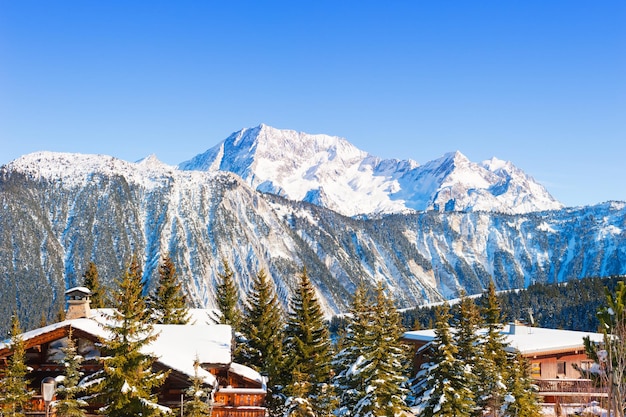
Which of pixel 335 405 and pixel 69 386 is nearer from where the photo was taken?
pixel 69 386

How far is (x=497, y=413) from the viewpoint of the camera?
31812 mm

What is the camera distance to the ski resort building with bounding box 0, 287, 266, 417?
28.7 metres

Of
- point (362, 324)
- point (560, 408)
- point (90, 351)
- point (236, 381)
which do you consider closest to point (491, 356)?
point (560, 408)

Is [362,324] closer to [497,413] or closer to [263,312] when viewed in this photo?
[497,413]

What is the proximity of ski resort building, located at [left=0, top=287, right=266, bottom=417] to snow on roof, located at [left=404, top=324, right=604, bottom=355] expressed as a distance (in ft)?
65.6

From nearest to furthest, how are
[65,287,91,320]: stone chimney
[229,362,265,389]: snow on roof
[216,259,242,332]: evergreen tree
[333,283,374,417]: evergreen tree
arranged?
1. [333,283,374,417]: evergreen tree
2. [229,362,265,389]: snow on roof
3. [65,287,91,320]: stone chimney
4. [216,259,242,332]: evergreen tree

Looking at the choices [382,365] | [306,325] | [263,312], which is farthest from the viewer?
[263,312]

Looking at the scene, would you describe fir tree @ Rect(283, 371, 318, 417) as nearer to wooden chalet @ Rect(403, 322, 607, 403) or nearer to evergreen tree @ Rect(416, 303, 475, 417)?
evergreen tree @ Rect(416, 303, 475, 417)

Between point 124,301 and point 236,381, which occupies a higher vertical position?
point 124,301

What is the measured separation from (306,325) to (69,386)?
54.3ft

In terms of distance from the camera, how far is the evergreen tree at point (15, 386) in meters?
26.4

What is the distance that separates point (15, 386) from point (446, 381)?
1938 cm

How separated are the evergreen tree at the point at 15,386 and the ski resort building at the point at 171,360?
2.94 ft

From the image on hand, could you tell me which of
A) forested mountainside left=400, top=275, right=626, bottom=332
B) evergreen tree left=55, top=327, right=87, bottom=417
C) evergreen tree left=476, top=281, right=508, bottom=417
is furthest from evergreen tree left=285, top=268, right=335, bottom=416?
forested mountainside left=400, top=275, right=626, bottom=332
